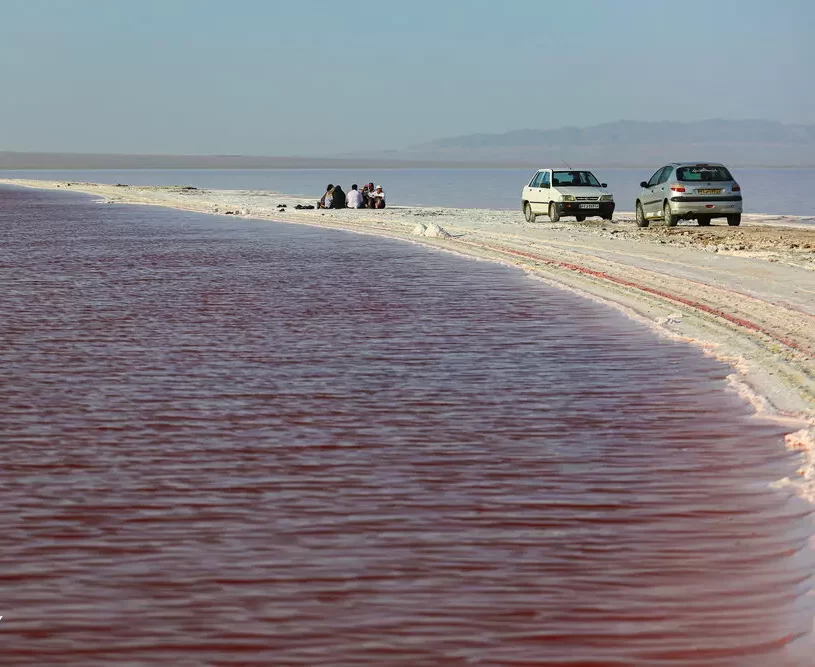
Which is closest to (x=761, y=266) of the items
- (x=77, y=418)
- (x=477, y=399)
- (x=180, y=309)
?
(x=180, y=309)

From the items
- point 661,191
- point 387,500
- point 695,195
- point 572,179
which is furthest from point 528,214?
point 387,500

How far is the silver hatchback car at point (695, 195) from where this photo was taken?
32.0 meters

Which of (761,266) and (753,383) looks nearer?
(753,383)

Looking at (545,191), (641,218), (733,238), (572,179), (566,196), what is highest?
(572,179)

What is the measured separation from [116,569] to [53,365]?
6.12 m

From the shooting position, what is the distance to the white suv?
118 ft

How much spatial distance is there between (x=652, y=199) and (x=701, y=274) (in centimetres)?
1344

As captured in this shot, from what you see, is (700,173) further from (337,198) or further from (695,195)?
(337,198)

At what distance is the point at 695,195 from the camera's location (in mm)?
32156

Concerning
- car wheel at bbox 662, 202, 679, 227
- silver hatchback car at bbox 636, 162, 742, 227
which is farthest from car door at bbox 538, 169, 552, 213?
car wheel at bbox 662, 202, 679, 227

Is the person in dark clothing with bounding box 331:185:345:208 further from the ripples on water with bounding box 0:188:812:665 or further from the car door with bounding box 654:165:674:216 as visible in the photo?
the ripples on water with bounding box 0:188:812:665

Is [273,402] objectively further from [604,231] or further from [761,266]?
[604,231]

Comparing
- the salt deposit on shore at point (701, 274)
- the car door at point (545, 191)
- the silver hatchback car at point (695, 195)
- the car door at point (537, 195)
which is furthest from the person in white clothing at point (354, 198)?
the silver hatchback car at point (695, 195)

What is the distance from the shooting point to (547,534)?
6406 millimetres
